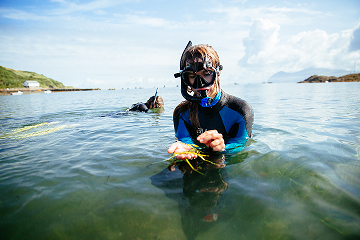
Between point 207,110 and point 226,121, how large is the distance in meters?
0.36

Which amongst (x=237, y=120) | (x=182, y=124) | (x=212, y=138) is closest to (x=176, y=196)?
(x=212, y=138)

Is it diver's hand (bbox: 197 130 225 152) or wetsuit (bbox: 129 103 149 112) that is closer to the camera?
diver's hand (bbox: 197 130 225 152)

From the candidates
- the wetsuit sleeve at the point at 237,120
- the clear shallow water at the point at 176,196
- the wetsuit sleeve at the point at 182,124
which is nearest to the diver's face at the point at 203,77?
the wetsuit sleeve at the point at 237,120

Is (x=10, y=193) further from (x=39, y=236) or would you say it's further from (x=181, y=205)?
(x=181, y=205)

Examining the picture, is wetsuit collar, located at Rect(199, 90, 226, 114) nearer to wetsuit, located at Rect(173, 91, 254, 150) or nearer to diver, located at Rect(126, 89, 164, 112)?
wetsuit, located at Rect(173, 91, 254, 150)

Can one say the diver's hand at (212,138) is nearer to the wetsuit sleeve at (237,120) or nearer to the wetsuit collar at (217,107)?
the wetsuit sleeve at (237,120)

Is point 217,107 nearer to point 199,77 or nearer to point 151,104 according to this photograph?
point 199,77

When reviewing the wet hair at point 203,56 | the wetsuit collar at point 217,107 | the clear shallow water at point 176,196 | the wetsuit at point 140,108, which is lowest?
the clear shallow water at point 176,196

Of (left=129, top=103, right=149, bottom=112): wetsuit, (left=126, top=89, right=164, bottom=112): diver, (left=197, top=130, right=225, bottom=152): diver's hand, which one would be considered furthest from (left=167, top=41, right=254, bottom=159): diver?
(left=126, top=89, right=164, bottom=112): diver

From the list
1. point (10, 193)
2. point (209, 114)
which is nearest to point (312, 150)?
point (209, 114)

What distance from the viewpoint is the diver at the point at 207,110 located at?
2.30m

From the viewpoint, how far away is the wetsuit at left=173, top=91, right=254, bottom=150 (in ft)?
8.91

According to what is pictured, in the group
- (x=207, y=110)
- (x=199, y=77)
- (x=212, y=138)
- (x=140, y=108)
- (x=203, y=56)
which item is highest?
(x=203, y=56)

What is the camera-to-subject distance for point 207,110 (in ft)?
9.63
